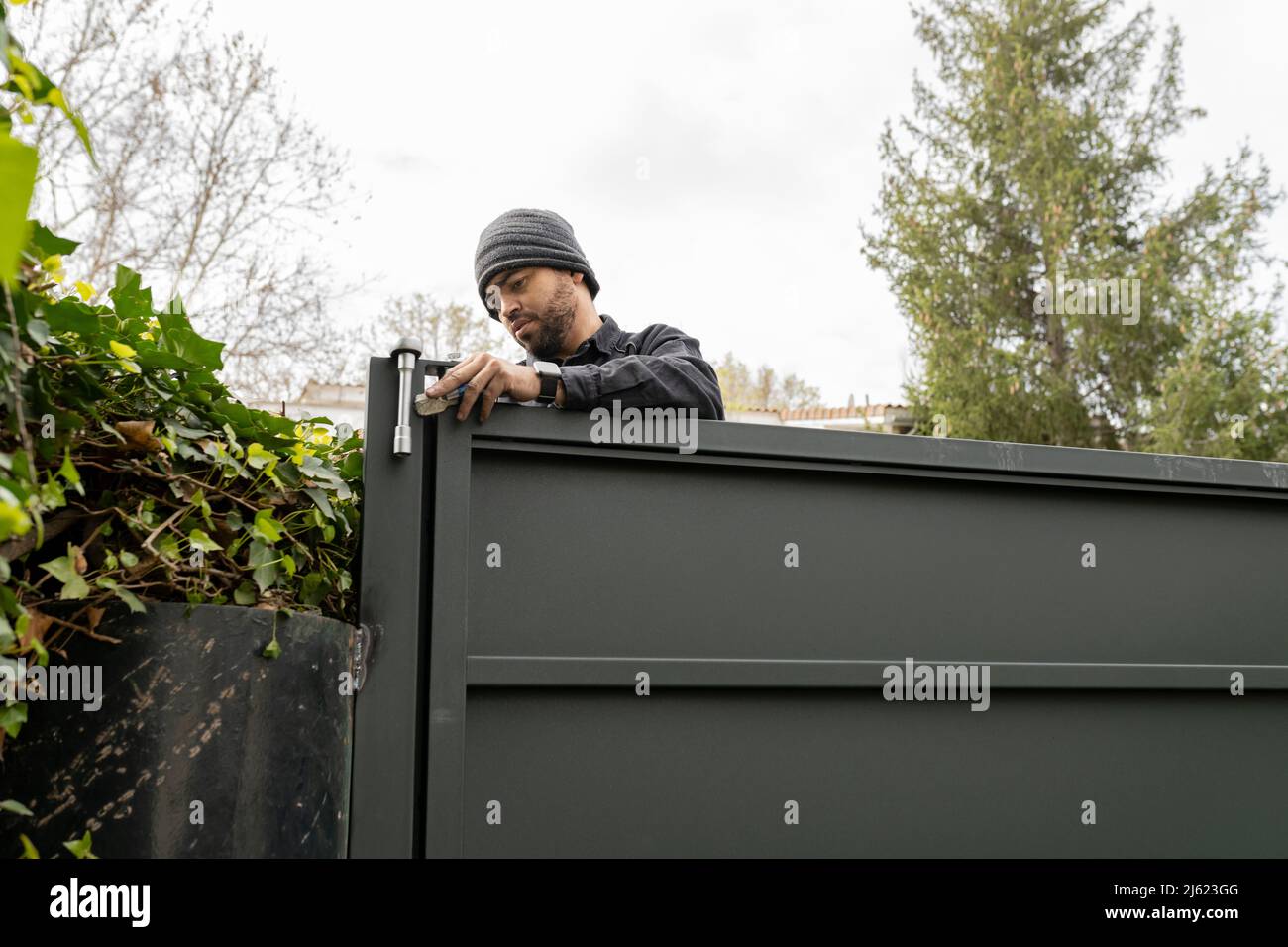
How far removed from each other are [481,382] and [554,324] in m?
1.33

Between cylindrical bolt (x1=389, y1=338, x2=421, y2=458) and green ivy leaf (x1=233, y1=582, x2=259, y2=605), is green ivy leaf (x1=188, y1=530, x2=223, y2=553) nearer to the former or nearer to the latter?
green ivy leaf (x1=233, y1=582, x2=259, y2=605)

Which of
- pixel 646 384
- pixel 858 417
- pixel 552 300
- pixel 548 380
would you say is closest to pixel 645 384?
pixel 646 384

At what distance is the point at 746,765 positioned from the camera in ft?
6.13

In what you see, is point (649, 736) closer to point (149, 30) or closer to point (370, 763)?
point (370, 763)

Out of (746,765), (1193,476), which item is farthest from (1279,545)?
(746,765)

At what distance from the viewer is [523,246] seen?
2.93 m

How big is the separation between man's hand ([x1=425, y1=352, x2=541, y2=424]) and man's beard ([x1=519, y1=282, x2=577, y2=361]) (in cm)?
125

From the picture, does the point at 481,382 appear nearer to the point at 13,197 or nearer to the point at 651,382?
the point at 651,382

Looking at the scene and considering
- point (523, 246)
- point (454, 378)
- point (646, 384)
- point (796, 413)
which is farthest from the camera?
point (796, 413)

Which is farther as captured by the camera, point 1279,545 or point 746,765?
point 1279,545

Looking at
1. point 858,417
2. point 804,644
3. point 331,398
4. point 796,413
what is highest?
point 796,413

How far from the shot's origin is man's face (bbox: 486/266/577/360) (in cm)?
298
